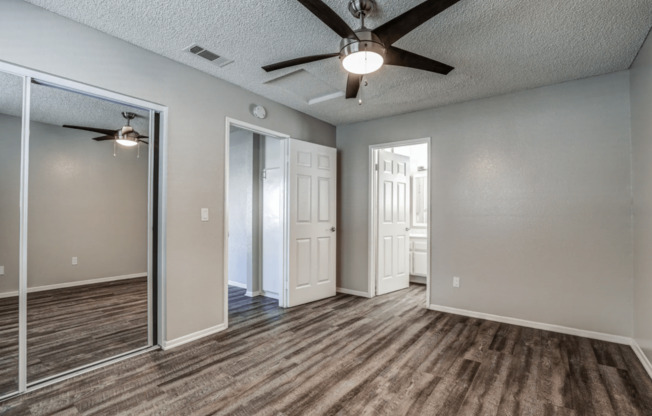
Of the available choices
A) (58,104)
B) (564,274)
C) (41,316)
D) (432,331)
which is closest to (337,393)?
(432,331)

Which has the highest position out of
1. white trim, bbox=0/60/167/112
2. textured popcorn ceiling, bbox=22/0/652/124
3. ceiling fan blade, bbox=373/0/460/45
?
textured popcorn ceiling, bbox=22/0/652/124

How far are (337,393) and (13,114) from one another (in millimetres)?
2849

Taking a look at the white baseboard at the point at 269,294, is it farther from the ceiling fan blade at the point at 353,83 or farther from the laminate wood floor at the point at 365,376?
the ceiling fan blade at the point at 353,83

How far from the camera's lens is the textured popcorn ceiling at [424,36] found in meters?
2.22

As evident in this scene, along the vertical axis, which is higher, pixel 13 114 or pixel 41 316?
pixel 13 114

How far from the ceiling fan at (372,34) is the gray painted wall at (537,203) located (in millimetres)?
1692

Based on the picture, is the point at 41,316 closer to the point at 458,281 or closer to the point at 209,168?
the point at 209,168

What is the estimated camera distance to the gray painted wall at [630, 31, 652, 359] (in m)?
2.49

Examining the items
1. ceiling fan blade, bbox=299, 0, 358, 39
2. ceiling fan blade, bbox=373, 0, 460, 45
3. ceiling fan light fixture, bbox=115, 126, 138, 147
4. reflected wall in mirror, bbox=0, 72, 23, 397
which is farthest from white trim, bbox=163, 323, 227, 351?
ceiling fan blade, bbox=373, 0, 460, 45

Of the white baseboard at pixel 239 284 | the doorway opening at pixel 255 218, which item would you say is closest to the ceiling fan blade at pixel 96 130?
the doorway opening at pixel 255 218

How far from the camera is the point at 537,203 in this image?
3.48 meters

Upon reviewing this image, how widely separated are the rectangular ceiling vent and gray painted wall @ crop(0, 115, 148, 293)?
984mm

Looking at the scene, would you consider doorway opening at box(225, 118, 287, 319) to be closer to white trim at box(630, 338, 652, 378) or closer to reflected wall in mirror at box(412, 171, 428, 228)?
reflected wall in mirror at box(412, 171, 428, 228)

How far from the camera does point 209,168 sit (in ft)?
10.6
